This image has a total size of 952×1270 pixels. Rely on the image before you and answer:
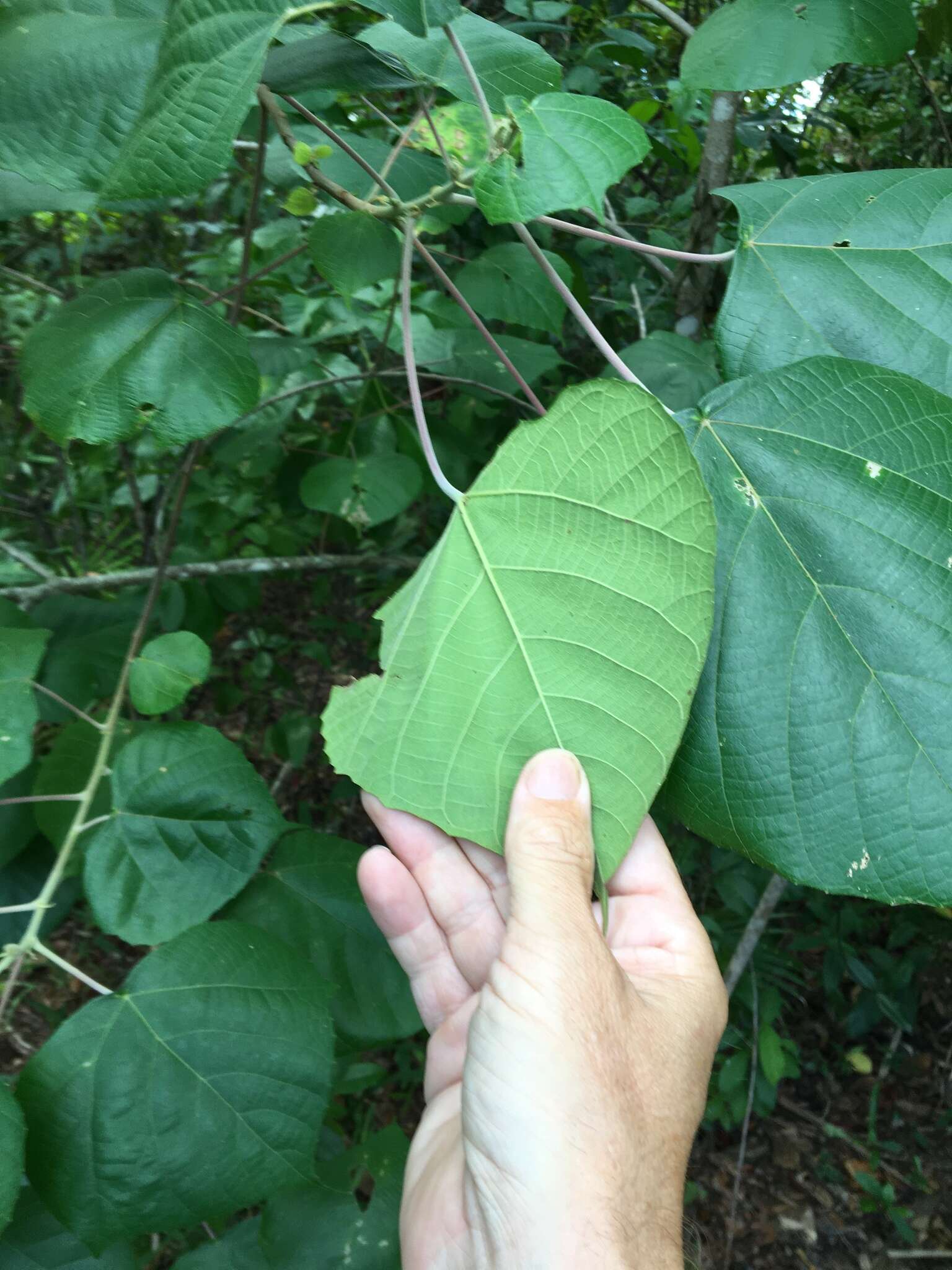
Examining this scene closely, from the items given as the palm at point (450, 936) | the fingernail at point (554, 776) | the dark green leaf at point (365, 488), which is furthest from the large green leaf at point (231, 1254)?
the dark green leaf at point (365, 488)

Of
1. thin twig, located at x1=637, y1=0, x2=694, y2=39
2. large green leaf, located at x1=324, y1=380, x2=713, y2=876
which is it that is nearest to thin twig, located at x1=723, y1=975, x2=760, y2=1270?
large green leaf, located at x1=324, y1=380, x2=713, y2=876

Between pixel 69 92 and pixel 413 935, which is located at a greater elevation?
pixel 69 92

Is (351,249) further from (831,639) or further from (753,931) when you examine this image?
(753,931)

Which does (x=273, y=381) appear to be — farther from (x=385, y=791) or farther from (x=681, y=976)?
(x=681, y=976)

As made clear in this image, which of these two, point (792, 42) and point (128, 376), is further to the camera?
point (792, 42)

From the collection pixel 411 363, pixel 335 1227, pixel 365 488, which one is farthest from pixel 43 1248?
A: pixel 365 488

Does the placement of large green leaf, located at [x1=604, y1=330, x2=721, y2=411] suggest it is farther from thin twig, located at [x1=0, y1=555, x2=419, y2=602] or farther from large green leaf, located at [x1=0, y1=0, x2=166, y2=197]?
large green leaf, located at [x1=0, y1=0, x2=166, y2=197]

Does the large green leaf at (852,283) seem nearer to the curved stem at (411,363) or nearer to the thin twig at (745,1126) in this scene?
the curved stem at (411,363)
